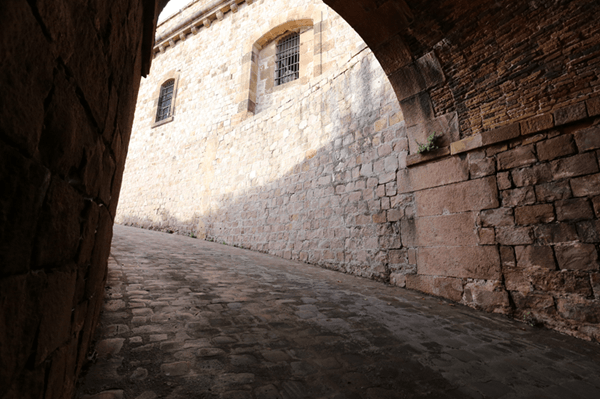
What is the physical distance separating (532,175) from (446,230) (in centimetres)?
115

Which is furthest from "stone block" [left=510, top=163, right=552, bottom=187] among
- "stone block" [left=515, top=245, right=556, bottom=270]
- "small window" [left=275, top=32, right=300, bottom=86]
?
"small window" [left=275, top=32, right=300, bottom=86]

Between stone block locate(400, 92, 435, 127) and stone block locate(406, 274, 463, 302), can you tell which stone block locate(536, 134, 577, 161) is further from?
stone block locate(406, 274, 463, 302)

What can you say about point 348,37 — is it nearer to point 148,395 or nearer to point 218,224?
point 218,224

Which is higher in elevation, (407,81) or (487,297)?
(407,81)

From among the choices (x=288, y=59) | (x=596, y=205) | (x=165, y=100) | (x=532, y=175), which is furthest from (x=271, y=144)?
(x=165, y=100)

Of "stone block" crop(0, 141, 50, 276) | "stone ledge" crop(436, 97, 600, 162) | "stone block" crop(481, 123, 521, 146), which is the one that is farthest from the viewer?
"stone block" crop(481, 123, 521, 146)

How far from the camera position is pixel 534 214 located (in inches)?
134

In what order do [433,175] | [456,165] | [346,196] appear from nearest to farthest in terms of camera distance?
[456,165], [433,175], [346,196]

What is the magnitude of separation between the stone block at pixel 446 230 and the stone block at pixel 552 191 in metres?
0.72

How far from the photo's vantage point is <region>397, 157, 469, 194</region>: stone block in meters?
4.04

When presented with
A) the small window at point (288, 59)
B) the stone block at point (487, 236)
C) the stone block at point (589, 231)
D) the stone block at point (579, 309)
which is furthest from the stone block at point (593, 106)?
the small window at point (288, 59)

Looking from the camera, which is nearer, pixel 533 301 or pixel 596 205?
pixel 596 205

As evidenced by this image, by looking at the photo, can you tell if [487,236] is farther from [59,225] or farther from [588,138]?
[59,225]

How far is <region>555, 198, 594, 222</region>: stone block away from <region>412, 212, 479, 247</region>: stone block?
844mm
